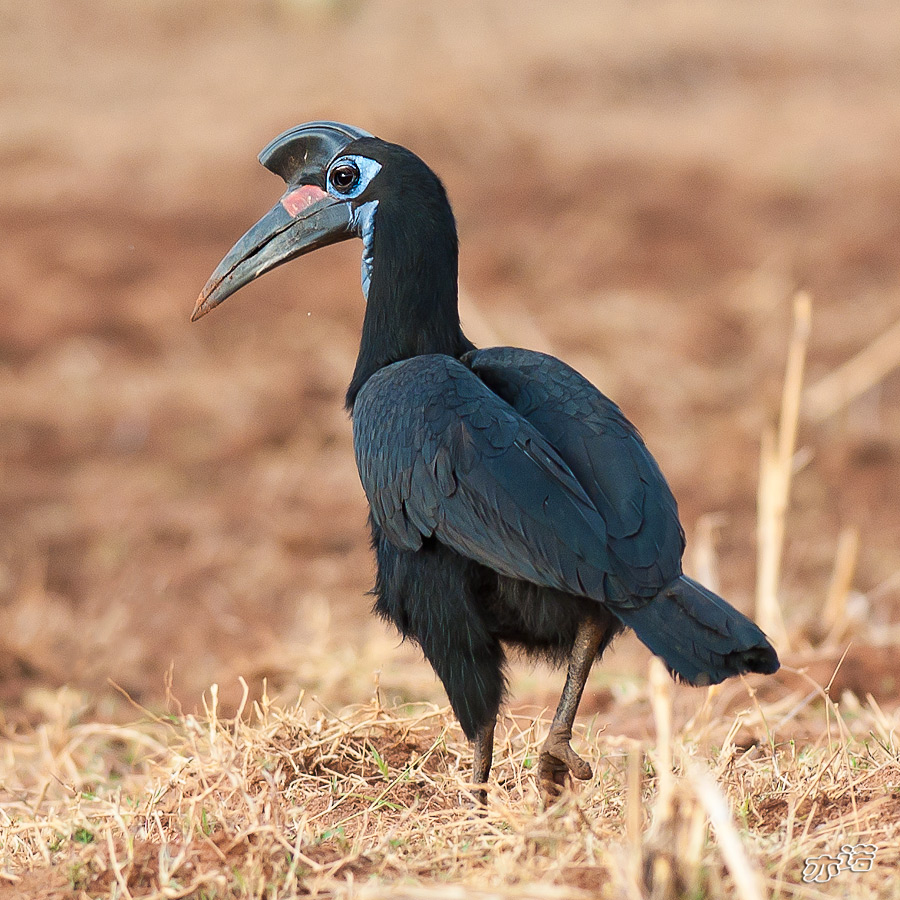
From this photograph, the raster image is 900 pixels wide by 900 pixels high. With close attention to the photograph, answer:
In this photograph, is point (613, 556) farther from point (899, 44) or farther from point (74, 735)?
point (899, 44)

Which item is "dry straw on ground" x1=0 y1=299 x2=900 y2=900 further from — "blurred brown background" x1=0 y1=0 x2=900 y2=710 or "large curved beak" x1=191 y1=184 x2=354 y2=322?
"blurred brown background" x1=0 y1=0 x2=900 y2=710

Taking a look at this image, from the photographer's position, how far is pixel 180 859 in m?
2.42

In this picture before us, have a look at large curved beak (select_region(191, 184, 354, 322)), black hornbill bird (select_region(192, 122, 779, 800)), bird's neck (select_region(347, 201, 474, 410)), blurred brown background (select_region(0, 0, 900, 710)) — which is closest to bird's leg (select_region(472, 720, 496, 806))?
black hornbill bird (select_region(192, 122, 779, 800))

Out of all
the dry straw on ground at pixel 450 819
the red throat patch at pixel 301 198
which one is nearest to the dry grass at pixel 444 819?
the dry straw on ground at pixel 450 819

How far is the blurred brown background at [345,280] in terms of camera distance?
6645 millimetres

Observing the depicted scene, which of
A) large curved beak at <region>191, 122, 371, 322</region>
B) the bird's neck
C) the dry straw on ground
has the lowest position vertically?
the dry straw on ground

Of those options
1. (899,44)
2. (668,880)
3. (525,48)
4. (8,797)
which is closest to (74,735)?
(8,797)

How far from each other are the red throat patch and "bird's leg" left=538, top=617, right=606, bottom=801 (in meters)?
1.40

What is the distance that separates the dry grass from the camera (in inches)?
86.2

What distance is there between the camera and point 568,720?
2.86m

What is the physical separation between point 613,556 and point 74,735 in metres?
2.35

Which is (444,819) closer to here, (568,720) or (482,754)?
(482,754)

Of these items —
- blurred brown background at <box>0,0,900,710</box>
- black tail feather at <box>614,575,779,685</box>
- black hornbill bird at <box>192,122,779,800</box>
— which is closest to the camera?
black tail feather at <box>614,575,779,685</box>

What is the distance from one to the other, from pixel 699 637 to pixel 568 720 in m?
0.42
